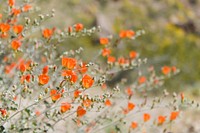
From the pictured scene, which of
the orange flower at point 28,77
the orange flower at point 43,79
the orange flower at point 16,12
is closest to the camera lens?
the orange flower at point 43,79

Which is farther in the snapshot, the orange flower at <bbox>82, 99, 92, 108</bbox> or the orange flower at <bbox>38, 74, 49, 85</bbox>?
the orange flower at <bbox>82, 99, 92, 108</bbox>

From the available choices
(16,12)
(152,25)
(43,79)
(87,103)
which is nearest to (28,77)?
(43,79)

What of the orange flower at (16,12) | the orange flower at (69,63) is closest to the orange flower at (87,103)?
the orange flower at (69,63)

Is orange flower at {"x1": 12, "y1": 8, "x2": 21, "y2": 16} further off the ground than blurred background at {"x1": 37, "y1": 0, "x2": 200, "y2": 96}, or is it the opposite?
orange flower at {"x1": 12, "y1": 8, "x2": 21, "y2": 16}

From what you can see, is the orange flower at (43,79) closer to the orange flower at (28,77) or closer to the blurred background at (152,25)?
the orange flower at (28,77)

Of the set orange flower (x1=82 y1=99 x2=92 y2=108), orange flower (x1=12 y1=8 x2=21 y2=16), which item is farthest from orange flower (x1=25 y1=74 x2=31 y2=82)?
orange flower (x1=12 y1=8 x2=21 y2=16)

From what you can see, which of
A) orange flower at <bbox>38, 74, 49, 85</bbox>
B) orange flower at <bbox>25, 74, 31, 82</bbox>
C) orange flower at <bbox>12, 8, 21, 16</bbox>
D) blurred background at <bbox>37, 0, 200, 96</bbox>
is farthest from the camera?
blurred background at <bbox>37, 0, 200, 96</bbox>

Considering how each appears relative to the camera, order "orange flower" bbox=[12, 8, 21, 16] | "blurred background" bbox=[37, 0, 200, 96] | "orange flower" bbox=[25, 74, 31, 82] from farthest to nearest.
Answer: "blurred background" bbox=[37, 0, 200, 96] → "orange flower" bbox=[12, 8, 21, 16] → "orange flower" bbox=[25, 74, 31, 82]

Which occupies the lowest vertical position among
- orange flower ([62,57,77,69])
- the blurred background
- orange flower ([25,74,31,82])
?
the blurred background

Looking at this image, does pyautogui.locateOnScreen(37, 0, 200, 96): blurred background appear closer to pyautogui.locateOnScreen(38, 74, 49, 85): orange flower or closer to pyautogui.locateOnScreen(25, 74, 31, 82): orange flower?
pyautogui.locateOnScreen(25, 74, 31, 82): orange flower
